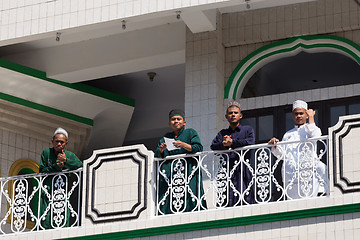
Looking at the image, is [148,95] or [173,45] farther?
[148,95]

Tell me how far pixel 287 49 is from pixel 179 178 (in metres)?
3.37

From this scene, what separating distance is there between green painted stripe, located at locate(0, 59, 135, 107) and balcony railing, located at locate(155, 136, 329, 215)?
4.18m

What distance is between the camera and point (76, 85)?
1998cm

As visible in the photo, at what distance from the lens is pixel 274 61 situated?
18750 millimetres

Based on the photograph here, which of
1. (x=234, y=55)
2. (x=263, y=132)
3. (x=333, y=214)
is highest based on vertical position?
(x=234, y=55)

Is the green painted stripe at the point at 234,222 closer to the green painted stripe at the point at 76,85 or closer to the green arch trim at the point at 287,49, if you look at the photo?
the green arch trim at the point at 287,49

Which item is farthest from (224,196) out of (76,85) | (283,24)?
(76,85)

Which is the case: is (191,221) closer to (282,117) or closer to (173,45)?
(282,117)

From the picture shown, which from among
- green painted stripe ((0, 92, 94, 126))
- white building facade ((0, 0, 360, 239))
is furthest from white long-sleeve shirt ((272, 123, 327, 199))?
green painted stripe ((0, 92, 94, 126))

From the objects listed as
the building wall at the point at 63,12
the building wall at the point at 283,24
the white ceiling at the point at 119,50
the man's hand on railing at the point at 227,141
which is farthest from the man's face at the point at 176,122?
the building wall at the point at 283,24

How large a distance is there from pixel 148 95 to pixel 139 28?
295 centimetres

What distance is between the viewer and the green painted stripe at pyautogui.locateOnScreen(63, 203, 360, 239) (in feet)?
47.2

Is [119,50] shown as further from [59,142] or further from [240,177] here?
[240,177]

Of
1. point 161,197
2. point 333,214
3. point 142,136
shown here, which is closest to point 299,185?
point 333,214
